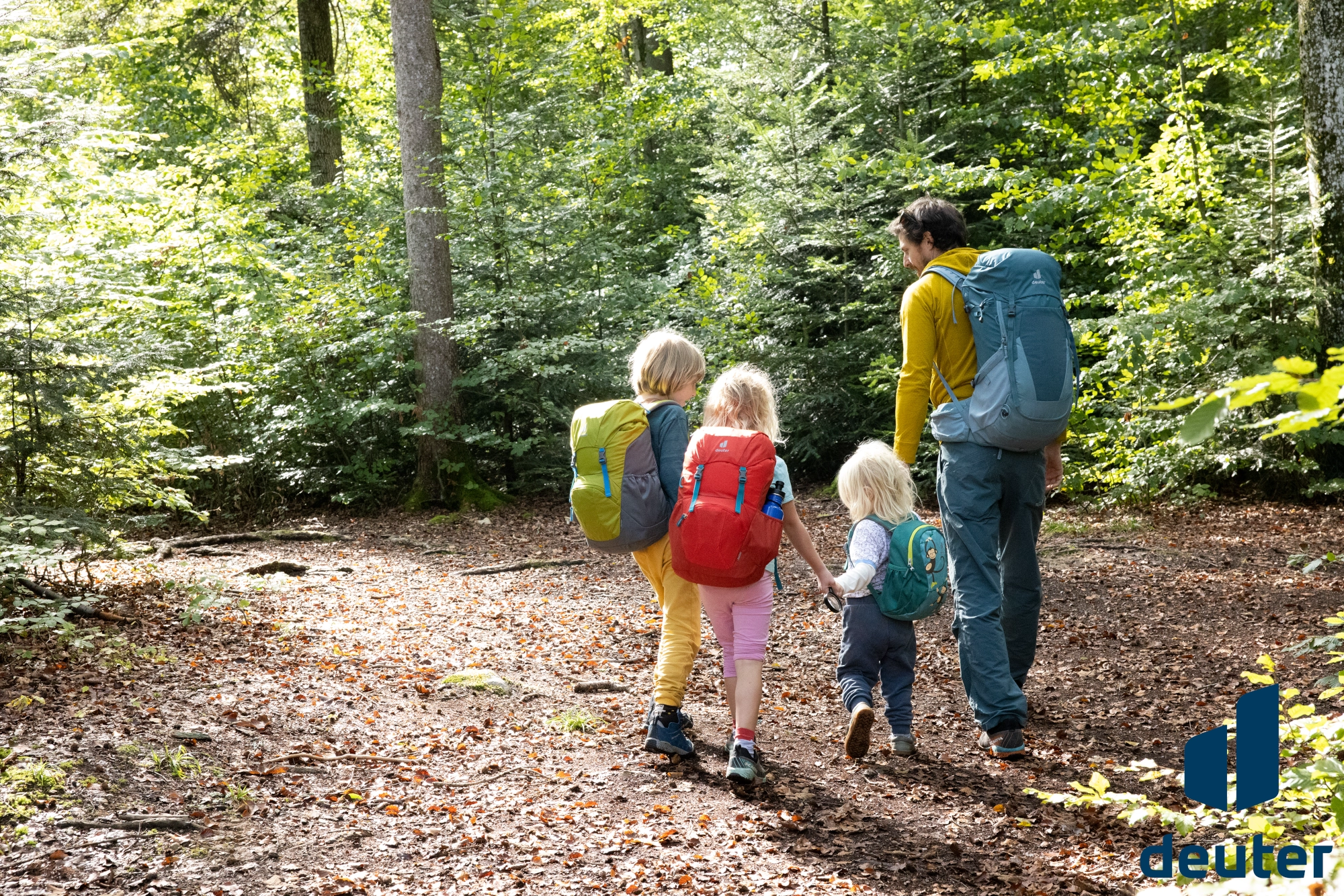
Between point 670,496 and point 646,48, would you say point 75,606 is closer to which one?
point 670,496

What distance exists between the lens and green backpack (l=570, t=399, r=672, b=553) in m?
4.00

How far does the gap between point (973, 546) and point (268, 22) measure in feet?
52.2

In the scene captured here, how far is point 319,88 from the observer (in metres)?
14.2

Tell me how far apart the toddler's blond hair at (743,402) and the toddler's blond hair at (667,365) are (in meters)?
0.12

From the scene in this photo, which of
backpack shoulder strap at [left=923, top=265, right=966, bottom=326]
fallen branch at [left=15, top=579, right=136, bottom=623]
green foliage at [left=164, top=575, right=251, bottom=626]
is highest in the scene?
backpack shoulder strap at [left=923, top=265, right=966, bottom=326]

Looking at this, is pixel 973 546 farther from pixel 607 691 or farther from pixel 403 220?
pixel 403 220

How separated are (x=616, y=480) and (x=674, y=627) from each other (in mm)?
702

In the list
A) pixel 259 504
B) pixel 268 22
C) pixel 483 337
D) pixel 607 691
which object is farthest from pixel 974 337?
pixel 268 22

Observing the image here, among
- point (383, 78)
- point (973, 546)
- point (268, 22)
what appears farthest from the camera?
point (383, 78)

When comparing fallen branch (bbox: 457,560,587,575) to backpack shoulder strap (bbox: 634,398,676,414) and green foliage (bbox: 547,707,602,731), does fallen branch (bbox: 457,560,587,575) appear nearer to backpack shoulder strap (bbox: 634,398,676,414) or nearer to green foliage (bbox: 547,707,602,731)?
green foliage (bbox: 547,707,602,731)

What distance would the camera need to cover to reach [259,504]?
36.0 ft

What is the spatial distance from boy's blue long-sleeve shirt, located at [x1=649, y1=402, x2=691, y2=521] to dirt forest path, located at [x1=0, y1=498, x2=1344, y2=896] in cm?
120

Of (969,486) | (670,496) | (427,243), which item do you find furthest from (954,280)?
(427,243)

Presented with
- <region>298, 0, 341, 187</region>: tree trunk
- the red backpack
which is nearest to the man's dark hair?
the red backpack
